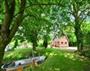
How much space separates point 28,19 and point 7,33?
191 inches

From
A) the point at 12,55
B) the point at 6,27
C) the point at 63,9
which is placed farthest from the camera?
the point at 12,55

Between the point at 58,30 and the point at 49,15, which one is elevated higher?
the point at 49,15

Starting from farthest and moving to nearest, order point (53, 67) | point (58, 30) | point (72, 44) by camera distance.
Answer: point (72, 44) < point (53, 67) < point (58, 30)

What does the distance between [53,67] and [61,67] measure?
2.27ft

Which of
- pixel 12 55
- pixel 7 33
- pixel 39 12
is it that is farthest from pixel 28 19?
pixel 12 55

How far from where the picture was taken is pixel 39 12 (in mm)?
13703

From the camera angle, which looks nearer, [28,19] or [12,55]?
[28,19]

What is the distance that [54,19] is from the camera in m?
13.8

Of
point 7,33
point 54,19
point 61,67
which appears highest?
point 54,19

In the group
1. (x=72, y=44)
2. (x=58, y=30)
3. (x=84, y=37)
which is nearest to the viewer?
(x=58, y=30)

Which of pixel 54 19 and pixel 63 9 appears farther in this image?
pixel 54 19

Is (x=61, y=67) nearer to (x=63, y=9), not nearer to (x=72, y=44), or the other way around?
(x=63, y=9)

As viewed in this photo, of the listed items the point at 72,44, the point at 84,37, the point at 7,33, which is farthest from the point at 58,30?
the point at 72,44

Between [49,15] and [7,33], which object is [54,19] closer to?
[49,15]
